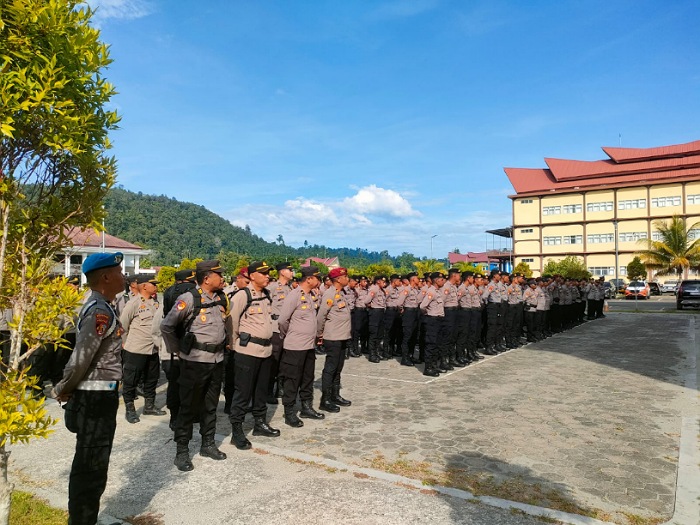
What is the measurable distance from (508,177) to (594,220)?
12097 millimetres

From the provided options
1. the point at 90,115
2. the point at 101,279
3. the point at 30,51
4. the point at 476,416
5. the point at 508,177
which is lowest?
the point at 476,416

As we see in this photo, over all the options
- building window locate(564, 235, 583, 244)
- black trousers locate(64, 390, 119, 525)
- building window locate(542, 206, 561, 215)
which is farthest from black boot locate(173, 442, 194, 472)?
building window locate(542, 206, 561, 215)

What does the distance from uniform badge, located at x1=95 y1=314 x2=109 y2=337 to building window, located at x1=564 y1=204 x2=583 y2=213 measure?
58.0 m

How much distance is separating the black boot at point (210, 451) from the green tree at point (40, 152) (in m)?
2.10

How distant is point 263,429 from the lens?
5.64 m

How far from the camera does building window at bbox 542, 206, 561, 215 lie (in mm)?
55375

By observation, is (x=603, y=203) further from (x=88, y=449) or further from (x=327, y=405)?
(x=88, y=449)

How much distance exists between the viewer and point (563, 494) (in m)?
3.99

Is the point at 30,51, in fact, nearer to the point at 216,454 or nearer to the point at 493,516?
the point at 216,454

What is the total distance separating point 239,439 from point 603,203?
56.1m

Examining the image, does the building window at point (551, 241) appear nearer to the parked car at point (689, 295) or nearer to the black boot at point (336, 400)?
the parked car at point (689, 295)

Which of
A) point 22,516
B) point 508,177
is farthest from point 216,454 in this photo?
point 508,177

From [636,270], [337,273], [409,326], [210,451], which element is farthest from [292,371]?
[636,270]

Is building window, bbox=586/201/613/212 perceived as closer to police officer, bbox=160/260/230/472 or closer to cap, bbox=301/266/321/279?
cap, bbox=301/266/321/279
